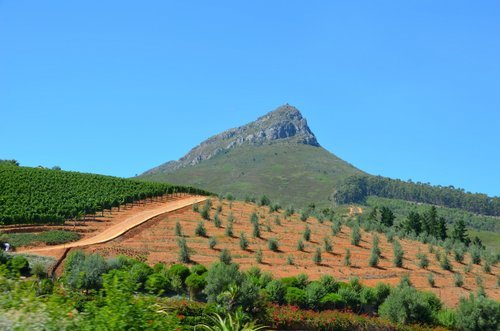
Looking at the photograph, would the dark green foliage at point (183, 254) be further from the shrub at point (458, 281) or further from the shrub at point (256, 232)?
the shrub at point (458, 281)

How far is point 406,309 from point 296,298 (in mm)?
6463

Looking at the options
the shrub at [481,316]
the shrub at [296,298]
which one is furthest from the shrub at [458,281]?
the shrub at [296,298]

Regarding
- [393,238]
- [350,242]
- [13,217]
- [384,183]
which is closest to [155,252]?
[13,217]

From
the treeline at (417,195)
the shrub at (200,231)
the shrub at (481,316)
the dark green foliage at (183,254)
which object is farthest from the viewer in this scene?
the treeline at (417,195)

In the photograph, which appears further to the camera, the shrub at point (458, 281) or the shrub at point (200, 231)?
the shrub at point (200, 231)

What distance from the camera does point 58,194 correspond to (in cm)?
6544

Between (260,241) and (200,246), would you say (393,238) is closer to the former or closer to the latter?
(260,241)

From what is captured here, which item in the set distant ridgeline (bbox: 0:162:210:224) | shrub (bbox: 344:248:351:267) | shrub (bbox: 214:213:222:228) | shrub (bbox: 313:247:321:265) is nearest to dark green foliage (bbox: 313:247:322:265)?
shrub (bbox: 313:247:321:265)

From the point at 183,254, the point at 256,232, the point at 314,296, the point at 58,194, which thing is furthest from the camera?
the point at 58,194

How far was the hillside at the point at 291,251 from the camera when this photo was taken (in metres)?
43.3

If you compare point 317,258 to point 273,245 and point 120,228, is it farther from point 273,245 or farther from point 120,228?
point 120,228

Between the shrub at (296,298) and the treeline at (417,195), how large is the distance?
485 feet

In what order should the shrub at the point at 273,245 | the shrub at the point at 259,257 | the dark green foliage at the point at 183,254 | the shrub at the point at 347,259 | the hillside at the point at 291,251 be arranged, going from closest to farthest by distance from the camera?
the dark green foliage at the point at 183,254, the hillside at the point at 291,251, the shrub at the point at 259,257, the shrub at the point at 347,259, the shrub at the point at 273,245

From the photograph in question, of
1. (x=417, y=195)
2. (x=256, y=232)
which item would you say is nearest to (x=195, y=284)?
(x=256, y=232)
